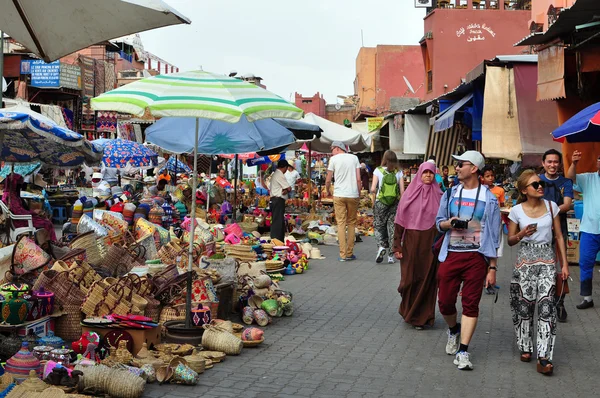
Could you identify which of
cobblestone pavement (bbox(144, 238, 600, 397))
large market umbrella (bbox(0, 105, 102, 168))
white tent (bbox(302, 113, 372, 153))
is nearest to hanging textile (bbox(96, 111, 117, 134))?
white tent (bbox(302, 113, 372, 153))

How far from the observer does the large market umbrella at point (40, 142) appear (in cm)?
959

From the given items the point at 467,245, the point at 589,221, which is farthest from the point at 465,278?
the point at 589,221

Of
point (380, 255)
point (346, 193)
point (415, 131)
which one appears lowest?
point (380, 255)

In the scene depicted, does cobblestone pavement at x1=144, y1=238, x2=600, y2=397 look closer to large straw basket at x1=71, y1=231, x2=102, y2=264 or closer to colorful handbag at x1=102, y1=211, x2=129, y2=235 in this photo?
large straw basket at x1=71, y1=231, x2=102, y2=264

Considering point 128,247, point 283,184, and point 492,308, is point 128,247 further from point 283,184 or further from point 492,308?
point 283,184

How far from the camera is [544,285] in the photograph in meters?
6.47

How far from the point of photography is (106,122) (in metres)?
33.7

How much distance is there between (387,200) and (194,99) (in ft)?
22.4

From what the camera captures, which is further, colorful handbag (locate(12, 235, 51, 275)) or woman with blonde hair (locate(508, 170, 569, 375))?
colorful handbag (locate(12, 235, 51, 275))

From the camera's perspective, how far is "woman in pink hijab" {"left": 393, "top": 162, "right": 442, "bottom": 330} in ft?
26.4

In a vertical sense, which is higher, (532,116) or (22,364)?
(532,116)

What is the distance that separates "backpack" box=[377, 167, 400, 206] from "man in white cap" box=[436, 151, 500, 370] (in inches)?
248

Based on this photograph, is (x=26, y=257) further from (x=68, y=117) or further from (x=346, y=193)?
(x=68, y=117)

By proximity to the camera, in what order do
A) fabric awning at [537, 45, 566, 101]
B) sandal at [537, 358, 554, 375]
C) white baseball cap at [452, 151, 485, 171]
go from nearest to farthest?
sandal at [537, 358, 554, 375], white baseball cap at [452, 151, 485, 171], fabric awning at [537, 45, 566, 101]
